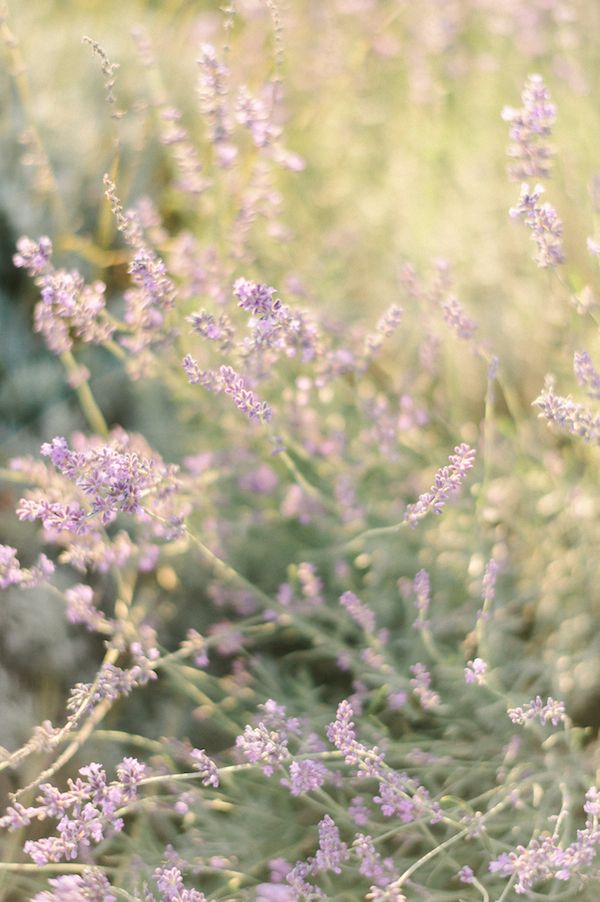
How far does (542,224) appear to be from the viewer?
1.09 meters

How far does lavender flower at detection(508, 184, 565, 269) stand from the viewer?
106cm

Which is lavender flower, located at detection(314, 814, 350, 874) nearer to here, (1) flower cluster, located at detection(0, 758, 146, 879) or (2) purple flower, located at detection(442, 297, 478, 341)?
(1) flower cluster, located at detection(0, 758, 146, 879)

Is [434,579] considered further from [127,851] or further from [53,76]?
[53,76]

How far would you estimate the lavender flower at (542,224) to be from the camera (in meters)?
1.06

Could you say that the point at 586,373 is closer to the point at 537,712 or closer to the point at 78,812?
the point at 537,712

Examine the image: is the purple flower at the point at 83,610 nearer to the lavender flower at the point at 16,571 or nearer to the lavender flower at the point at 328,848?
the lavender flower at the point at 16,571

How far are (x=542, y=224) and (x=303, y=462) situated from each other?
2.56 feet

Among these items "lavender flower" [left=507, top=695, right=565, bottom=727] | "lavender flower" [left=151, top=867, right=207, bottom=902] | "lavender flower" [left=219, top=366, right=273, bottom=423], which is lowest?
"lavender flower" [left=151, top=867, right=207, bottom=902]

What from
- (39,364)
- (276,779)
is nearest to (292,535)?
(276,779)

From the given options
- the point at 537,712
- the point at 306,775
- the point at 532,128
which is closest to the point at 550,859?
the point at 537,712

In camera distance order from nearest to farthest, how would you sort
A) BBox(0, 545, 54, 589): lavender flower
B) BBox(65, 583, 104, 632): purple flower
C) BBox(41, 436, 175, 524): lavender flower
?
BBox(41, 436, 175, 524): lavender flower, BBox(0, 545, 54, 589): lavender flower, BBox(65, 583, 104, 632): purple flower

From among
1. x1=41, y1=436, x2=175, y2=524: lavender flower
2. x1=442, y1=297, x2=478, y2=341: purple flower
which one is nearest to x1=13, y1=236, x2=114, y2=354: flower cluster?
x1=41, y1=436, x2=175, y2=524: lavender flower

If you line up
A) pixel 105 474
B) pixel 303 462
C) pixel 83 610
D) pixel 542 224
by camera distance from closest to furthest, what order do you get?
pixel 105 474 < pixel 542 224 < pixel 83 610 < pixel 303 462

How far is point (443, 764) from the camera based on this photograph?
1409mm
